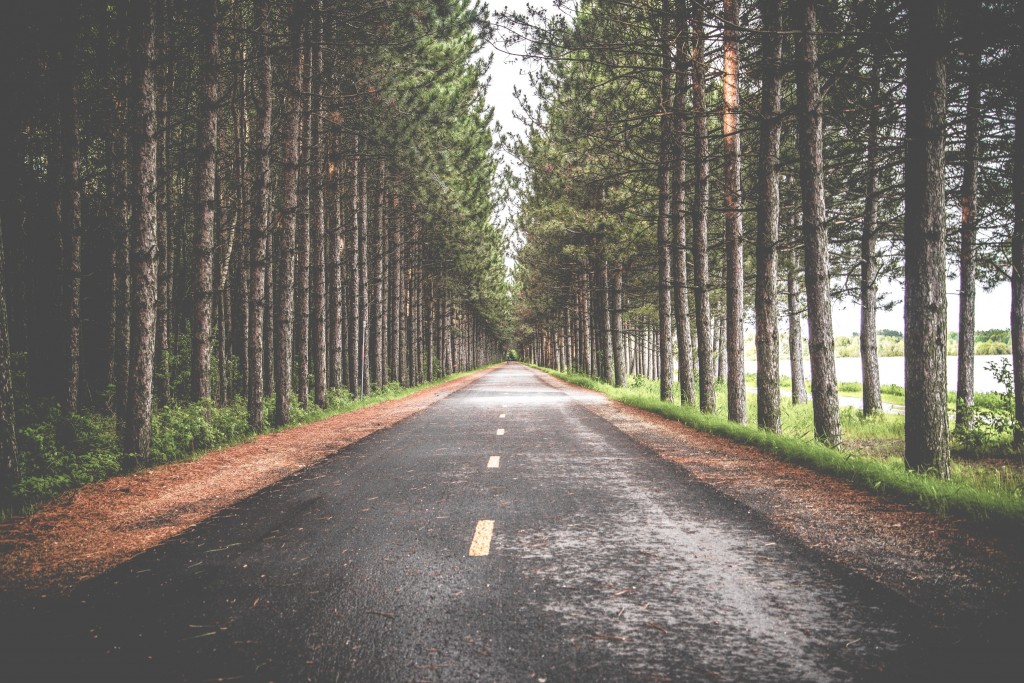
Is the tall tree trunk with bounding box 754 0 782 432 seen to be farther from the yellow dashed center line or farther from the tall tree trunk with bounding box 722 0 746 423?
the yellow dashed center line

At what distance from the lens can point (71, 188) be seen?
42.1 ft

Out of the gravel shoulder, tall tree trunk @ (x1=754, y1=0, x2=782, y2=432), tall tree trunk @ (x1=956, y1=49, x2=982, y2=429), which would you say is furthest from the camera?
tall tree trunk @ (x1=956, y1=49, x2=982, y2=429)

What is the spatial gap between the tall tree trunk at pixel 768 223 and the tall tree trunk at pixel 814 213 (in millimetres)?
806

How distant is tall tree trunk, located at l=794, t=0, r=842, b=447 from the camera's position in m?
9.92

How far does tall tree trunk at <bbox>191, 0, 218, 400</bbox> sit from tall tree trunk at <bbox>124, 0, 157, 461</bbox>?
2.55 metres

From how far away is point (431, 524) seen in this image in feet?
18.9

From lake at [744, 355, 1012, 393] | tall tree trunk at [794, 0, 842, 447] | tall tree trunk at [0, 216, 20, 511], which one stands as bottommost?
lake at [744, 355, 1012, 393]

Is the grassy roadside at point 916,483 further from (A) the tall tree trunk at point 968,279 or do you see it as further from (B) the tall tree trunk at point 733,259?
(A) the tall tree trunk at point 968,279

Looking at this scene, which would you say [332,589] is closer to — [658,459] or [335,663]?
[335,663]

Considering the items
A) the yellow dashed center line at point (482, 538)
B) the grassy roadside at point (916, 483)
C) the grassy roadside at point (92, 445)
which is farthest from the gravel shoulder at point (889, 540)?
the grassy roadside at point (92, 445)

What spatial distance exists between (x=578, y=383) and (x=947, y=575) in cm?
3055

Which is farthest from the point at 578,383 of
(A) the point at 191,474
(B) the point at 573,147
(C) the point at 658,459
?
(A) the point at 191,474

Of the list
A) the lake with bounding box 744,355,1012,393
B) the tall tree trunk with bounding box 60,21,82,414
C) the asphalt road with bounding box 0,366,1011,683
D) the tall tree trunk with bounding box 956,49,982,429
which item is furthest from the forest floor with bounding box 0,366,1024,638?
the tall tree trunk with bounding box 956,49,982,429

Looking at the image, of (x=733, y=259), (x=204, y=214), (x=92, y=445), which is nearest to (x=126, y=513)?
(x=92, y=445)
